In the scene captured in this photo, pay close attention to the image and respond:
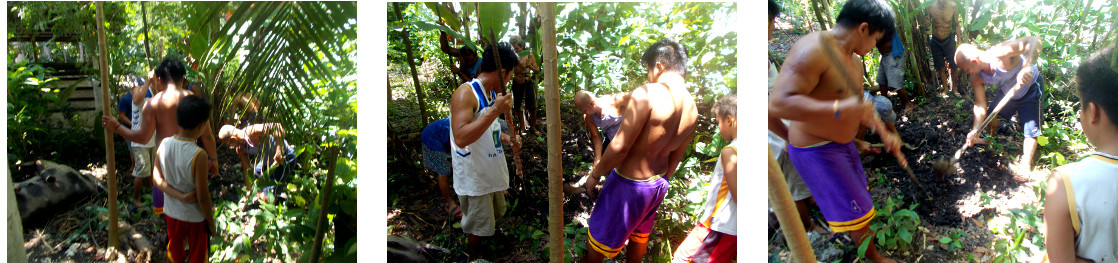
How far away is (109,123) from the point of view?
1870mm

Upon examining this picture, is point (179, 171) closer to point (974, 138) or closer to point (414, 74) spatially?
point (414, 74)

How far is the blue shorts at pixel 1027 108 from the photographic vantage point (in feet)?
5.57

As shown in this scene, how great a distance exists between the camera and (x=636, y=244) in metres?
1.98

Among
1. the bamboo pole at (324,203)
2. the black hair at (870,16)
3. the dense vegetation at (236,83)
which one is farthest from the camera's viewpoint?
the bamboo pole at (324,203)

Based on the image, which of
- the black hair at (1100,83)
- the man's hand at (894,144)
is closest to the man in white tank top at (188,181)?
the man's hand at (894,144)

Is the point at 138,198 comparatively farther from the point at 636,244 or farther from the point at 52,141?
the point at 636,244

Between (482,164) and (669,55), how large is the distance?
2.50 feet

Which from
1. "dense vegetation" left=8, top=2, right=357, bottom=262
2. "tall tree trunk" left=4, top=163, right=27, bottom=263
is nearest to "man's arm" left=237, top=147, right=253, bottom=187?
"dense vegetation" left=8, top=2, right=357, bottom=262

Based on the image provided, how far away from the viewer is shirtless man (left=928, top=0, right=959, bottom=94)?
1689mm

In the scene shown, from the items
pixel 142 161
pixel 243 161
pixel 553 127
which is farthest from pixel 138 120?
pixel 553 127

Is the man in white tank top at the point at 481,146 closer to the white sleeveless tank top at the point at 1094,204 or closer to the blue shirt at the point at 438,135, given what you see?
the blue shirt at the point at 438,135

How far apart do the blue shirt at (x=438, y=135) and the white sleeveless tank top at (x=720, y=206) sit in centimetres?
97

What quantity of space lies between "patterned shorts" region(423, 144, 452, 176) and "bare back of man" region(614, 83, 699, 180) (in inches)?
24.3

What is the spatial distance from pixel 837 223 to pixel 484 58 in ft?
4.39
